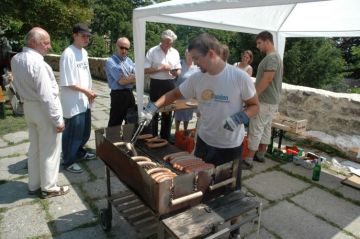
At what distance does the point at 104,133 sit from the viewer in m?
3.10

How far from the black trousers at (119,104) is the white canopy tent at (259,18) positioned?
8.1 inches

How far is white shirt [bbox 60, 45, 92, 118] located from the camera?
12.4 feet

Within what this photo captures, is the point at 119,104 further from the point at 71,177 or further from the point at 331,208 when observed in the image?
the point at 331,208

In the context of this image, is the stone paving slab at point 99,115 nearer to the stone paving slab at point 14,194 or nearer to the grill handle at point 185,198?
the stone paving slab at point 14,194

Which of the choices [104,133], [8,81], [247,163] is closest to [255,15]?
[247,163]

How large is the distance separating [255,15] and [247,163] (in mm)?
2600

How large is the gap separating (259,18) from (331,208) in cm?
343

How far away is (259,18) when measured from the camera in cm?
543

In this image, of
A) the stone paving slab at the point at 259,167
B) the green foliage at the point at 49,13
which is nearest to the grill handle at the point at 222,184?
the stone paving slab at the point at 259,167

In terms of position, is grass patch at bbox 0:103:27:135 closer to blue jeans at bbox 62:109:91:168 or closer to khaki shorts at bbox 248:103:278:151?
blue jeans at bbox 62:109:91:168

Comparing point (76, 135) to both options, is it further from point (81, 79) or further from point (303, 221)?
point (303, 221)

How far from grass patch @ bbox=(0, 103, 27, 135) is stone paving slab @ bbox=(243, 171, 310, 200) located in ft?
15.0

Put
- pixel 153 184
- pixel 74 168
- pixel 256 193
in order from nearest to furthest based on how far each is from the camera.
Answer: pixel 153 184 → pixel 256 193 → pixel 74 168

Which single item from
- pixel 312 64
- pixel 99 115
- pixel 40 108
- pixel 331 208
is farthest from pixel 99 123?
pixel 312 64
